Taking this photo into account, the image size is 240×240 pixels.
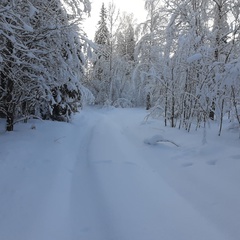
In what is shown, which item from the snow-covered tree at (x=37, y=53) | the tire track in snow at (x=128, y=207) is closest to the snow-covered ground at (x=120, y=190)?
the tire track in snow at (x=128, y=207)

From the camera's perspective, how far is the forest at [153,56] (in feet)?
17.8

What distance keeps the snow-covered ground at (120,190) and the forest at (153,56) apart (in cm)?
119

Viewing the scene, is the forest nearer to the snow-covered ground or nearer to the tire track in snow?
the snow-covered ground

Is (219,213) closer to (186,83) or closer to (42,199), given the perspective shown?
(42,199)

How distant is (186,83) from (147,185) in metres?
4.99

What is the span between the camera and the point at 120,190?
3.68m

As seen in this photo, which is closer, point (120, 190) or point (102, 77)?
point (120, 190)

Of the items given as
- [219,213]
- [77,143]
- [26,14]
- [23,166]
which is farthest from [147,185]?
[26,14]

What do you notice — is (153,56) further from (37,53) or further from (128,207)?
(128,207)

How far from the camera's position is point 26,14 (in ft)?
18.8

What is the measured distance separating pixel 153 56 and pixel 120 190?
7.45m

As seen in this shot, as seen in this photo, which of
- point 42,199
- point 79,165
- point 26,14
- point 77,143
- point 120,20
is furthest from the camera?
point 120,20

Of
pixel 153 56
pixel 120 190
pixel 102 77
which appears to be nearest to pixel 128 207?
pixel 120 190

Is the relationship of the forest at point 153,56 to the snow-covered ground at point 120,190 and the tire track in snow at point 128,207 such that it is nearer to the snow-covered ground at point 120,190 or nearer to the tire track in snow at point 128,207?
the snow-covered ground at point 120,190
